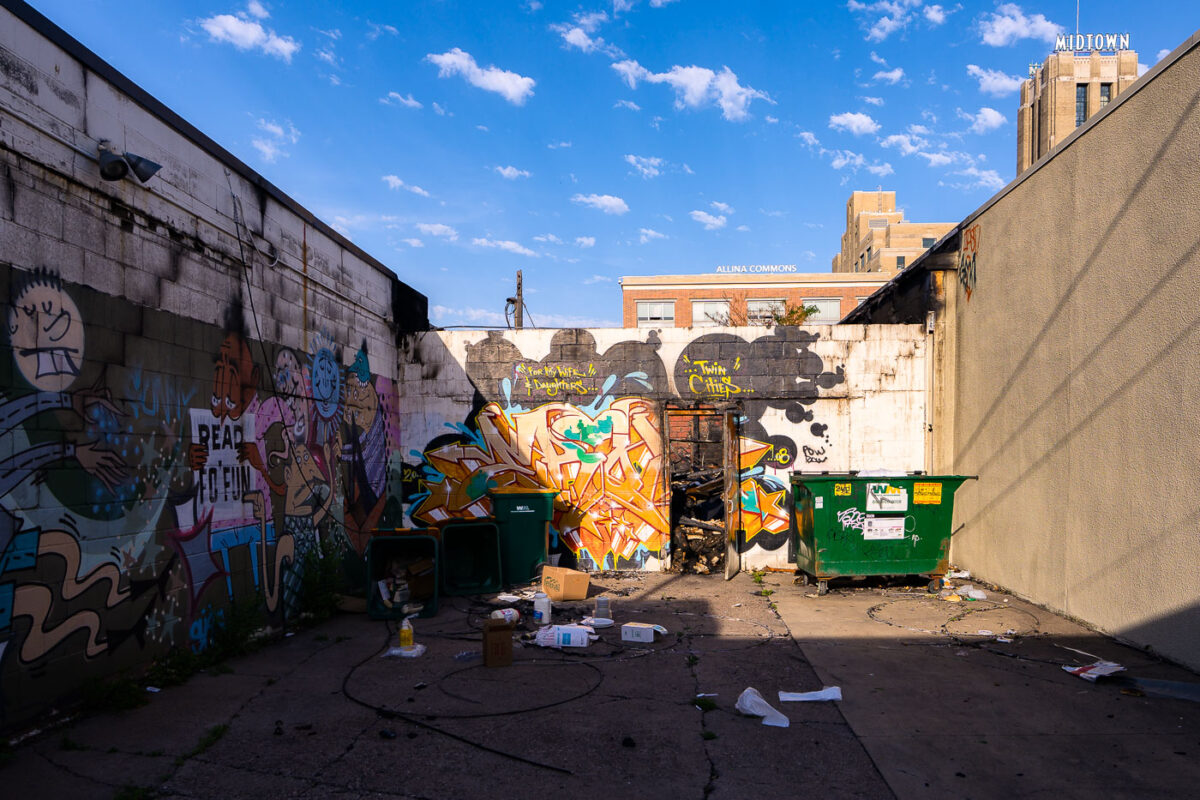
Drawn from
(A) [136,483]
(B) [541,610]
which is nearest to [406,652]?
(B) [541,610]

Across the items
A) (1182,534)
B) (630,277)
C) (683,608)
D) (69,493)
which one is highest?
(630,277)

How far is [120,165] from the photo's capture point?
4.98m

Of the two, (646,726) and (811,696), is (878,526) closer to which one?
(811,696)

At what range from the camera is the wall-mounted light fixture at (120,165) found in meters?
4.95

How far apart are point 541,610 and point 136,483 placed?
12.4 ft

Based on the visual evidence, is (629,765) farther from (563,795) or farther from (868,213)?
(868,213)

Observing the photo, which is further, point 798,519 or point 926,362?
point 926,362

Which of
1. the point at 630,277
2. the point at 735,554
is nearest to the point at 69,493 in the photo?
the point at 735,554

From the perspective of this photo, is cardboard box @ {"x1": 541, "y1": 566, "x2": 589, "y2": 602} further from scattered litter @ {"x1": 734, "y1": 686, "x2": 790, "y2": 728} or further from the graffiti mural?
scattered litter @ {"x1": 734, "y1": 686, "x2": 790, "y2": 728}

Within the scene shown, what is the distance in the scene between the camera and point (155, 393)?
5.44 m

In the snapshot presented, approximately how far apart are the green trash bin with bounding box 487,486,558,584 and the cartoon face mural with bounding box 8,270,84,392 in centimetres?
522

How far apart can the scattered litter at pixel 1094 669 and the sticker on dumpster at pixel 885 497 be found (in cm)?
313

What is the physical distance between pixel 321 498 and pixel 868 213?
69.7m

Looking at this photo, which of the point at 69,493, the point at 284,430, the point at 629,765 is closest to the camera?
the point at 629,765
